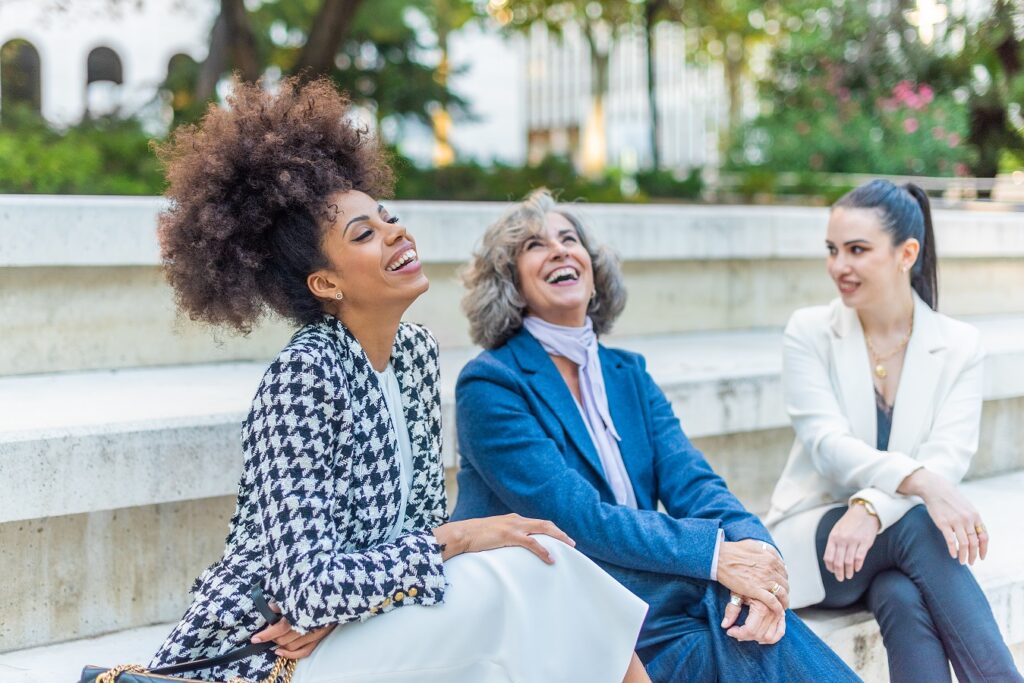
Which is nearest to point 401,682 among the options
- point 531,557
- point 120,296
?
point 531,557

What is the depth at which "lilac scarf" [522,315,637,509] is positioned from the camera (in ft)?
9.65

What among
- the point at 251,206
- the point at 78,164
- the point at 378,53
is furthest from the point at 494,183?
the point at 378,53

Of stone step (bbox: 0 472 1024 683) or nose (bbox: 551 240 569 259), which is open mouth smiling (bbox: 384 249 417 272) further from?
stone step (bbox: 0 472 1024 683)

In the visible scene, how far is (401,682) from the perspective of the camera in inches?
84.5

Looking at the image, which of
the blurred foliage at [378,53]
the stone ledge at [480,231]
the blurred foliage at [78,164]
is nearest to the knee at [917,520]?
the stone ledge at [480,231]

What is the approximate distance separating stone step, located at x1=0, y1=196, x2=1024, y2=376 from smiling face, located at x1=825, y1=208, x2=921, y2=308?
0.71m

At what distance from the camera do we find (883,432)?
3346mm

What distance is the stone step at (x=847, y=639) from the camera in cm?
274

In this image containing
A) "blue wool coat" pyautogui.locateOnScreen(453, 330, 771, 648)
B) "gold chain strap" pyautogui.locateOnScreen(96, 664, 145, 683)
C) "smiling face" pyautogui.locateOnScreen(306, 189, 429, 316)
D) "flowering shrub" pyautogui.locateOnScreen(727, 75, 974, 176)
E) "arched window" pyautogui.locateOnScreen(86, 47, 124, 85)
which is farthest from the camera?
"arched window" pyautogui.locateOnScreen(86, 47, 124, 85)

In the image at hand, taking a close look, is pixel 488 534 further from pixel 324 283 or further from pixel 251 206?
Result: pixel 251 206

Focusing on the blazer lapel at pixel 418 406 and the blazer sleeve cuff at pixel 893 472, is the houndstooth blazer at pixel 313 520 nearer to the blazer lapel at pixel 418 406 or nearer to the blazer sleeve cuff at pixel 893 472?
the blazer lapel at pixel 418 406

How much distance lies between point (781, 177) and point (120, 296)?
876 cm

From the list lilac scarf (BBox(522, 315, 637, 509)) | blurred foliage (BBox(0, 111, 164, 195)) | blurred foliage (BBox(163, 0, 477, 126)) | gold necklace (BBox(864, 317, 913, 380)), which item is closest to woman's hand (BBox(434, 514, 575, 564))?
lilac scarf (BBox(522, 315, 637, 509))

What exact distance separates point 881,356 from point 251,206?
6.47ft
